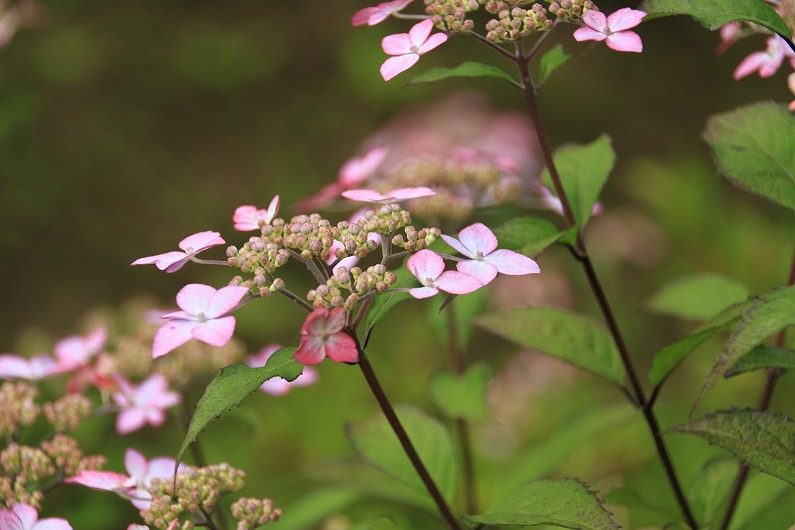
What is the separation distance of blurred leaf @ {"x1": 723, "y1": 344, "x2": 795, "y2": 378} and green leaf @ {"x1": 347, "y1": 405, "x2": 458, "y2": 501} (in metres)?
0.36

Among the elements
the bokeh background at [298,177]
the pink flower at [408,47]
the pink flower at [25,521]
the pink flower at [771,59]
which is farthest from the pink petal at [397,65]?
the bokeh background at [298,177]

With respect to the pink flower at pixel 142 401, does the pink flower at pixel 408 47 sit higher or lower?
higher

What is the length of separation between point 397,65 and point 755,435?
0.43 metres

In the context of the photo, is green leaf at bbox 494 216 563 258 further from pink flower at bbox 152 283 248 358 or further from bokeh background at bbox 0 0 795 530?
bokeh background at bbox 0 0 795 530

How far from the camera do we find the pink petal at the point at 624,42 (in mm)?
824

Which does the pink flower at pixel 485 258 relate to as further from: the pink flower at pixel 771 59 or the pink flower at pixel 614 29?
the pink flower at pixel 771 59

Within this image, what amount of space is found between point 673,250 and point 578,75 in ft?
Result: 4.61

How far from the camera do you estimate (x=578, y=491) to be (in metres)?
0.80

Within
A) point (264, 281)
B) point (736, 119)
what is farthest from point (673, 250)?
point (264, 281)

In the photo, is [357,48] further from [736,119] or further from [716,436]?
[716,436]

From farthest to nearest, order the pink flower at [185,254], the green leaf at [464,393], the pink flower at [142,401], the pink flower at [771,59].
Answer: the green leaf at [464,393] < the pink flower at [142,401] < the pink flower at [771,59] < the pink flower at [185,254]

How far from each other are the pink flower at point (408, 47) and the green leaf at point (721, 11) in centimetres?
18

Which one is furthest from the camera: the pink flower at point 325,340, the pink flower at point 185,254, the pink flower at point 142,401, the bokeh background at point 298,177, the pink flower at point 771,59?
the bokeh background at point 298,177

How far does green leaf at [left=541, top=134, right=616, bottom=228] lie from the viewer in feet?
3.19
